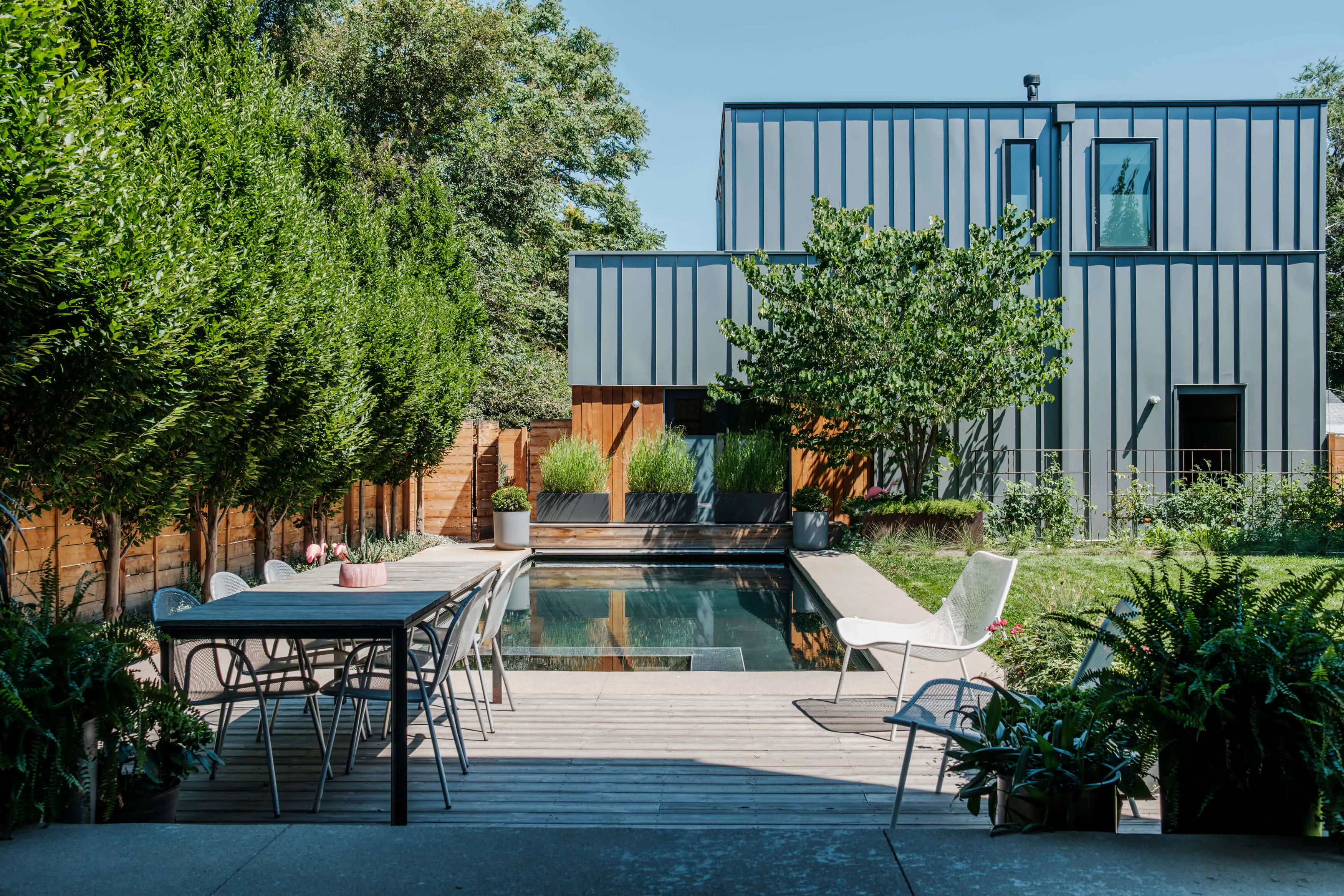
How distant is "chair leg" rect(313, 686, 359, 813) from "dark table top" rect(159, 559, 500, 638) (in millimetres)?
333

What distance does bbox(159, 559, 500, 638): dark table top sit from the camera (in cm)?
306

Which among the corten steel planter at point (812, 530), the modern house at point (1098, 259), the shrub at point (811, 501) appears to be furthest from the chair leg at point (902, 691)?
the modern house at point (1098, 259)

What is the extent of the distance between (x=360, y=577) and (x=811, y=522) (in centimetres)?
786

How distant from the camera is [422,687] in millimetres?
3283

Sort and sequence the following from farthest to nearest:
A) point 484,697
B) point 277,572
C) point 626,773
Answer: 1. point 277,572
2. point 484,697
3. point 626,773

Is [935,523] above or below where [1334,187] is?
below

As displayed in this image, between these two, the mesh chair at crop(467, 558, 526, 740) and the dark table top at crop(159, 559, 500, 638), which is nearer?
the dark table top at crop(159, 559, 500, 638)

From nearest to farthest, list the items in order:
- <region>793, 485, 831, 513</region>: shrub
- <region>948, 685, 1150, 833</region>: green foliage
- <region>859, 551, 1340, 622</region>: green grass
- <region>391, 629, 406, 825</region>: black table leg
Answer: <region>948, 685, 1150, 833</region>: green foliage
<region>391, 629, 406, 825</region>: black table leg
<region>859, 551, 1340, 622</region>: green grass
<region>793, 485, 831, 513</region>: shrub

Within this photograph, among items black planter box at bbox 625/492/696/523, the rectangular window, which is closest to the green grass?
black planter box at bbox 625/492/696/523

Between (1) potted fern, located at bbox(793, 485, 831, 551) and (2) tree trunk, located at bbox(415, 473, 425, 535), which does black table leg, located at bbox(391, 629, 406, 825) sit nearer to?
(1) potted fern, located at bbox(793, 485, 831, 551)

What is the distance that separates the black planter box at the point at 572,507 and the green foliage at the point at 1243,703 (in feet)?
33.6

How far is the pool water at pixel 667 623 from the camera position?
18.9 feet

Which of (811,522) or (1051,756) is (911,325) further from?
(1051,756)

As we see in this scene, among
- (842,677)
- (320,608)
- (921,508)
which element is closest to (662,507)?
(921,508)
